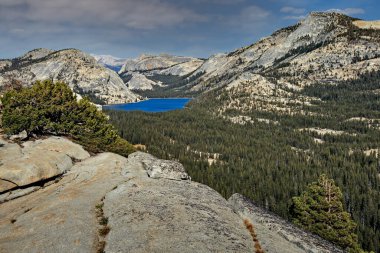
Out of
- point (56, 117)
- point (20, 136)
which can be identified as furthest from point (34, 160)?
point (56, 117)

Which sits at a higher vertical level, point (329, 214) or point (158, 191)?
point (158, 191)

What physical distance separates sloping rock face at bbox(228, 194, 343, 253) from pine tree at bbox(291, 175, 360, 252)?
2941cm

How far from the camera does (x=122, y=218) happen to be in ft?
109

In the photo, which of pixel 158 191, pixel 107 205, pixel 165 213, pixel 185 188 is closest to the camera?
pixel 165 213

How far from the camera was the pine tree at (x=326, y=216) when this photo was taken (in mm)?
62097

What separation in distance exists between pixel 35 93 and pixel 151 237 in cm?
6908

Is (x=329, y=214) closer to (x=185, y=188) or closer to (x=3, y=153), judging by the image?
(x=185, y=188)

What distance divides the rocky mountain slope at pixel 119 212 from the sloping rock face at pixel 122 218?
0.09 metres

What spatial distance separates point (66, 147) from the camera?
60.9 metres

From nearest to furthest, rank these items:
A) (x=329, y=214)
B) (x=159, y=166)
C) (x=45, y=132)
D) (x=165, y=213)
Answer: (x=165, y=213) < (x=159, y=166) < (x=329, y=214) < (x=45, y=132)

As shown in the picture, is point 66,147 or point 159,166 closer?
point 159,166

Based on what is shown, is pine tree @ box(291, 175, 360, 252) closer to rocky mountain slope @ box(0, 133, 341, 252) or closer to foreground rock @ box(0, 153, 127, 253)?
rocky mountain slope @ box(0, 133, 341, 252)

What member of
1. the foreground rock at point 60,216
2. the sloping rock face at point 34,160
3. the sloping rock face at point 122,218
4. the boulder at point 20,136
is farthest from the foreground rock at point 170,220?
the boulder at point 20,136

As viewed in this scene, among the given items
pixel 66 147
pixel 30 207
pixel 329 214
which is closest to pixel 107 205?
pixel 30 207
